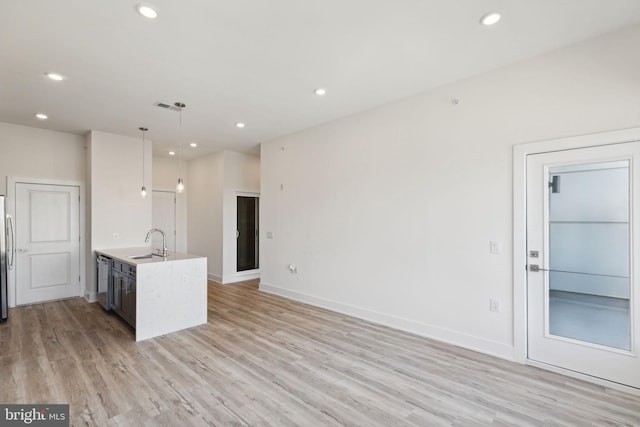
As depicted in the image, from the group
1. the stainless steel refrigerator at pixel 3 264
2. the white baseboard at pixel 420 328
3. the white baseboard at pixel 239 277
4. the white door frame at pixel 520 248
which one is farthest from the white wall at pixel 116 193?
the white door frame at pixel 520 248

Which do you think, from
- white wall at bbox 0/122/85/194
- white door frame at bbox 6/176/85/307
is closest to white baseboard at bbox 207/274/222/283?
white door frame at bbox 6/176/85/307

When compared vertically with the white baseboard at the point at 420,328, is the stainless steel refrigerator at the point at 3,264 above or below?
above

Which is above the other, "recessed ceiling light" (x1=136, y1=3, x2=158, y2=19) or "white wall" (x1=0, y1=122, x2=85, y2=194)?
"recessed ceiling light" (x1=136, y1=3, x2=158, y2=19)

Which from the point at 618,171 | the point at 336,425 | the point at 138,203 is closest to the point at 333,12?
the point at 618,171

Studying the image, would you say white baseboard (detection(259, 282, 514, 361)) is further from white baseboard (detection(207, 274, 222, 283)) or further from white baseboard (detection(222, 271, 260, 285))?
white baseboard (detection(207, 274, 222, 283))

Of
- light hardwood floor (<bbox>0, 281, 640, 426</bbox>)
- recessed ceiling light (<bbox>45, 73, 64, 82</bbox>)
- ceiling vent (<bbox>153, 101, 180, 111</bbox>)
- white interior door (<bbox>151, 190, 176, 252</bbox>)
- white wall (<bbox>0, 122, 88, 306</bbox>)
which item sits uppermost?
recessed ceiling light (<bbox>45, 73, 64, 82</bbox>)

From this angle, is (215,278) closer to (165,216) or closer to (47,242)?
(165,216)

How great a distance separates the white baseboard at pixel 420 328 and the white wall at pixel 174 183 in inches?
147

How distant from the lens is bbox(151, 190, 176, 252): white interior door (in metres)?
7.03

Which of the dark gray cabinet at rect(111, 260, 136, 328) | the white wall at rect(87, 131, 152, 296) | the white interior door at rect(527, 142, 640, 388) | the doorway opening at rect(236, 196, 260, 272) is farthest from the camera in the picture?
the doorway opening at rect(236, 196, 260, 272)

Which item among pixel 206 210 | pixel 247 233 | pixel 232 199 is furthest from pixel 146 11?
pixel 247 233

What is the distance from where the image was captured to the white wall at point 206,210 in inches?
264

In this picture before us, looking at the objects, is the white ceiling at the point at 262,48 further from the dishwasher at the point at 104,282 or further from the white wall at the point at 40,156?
the dishwasher at the point at 104,282

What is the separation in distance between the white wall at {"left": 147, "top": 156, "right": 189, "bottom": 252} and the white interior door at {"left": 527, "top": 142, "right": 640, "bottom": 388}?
714 centimetres
